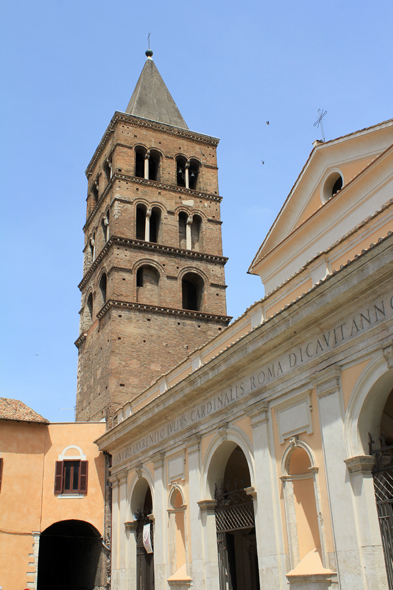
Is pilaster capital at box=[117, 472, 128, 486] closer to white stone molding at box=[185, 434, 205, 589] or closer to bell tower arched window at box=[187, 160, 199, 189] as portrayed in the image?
white stone molding at box=[185, 434, 205, 589]

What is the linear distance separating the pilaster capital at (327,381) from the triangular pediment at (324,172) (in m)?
5.06

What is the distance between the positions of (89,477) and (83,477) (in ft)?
0.68

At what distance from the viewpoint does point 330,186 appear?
1478 centimetres

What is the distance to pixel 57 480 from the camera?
20.4 m

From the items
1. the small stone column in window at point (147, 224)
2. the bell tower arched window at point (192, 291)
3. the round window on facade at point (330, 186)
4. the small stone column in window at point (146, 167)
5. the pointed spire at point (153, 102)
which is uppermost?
the pointed spire at point (153, 102)

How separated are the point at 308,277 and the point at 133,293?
1455 centimetres

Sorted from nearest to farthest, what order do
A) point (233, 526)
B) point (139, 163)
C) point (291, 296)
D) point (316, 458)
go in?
point (316, 458) → point (291, 296) → point (233, 526) → point (139, 163)

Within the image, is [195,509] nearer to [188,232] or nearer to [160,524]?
[160,524]

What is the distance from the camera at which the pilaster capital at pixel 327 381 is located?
972 cm

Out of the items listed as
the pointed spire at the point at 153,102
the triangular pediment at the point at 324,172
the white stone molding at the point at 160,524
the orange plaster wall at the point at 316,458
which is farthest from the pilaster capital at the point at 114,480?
the pointed spire at the point at 153,102

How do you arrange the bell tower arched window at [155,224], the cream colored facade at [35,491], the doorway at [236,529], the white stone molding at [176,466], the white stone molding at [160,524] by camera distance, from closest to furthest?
the doorway at [236,529]
the white stone molding at [176,466]
the white stone molding at [160,524]
the cream colored facade at [35,491]
the bell tower arched window at [155,224]

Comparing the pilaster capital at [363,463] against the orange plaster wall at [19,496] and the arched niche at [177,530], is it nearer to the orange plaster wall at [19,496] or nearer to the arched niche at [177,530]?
the arched niche at [177,530]

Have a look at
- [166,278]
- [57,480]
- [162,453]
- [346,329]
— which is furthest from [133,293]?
[346,329]

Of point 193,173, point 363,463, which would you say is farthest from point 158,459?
point 193,173
